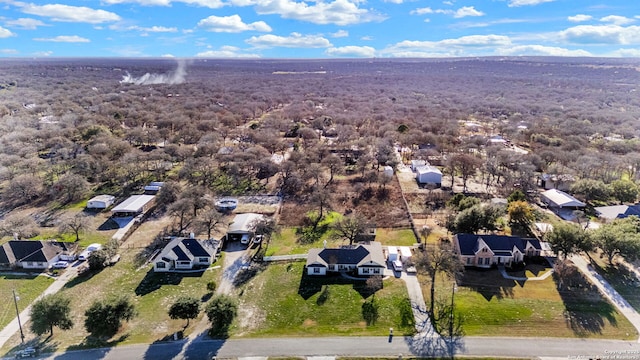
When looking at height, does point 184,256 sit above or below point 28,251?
below

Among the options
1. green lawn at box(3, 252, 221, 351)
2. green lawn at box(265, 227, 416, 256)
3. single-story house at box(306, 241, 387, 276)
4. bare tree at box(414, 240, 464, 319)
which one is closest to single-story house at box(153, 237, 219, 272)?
green lawn at box(3, 252, 221, 351)

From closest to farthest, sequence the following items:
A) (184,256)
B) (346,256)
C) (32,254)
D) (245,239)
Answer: (346,256) < (184,256) < (32,254) < (245,239)

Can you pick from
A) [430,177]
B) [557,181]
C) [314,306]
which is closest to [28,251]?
[314,306]

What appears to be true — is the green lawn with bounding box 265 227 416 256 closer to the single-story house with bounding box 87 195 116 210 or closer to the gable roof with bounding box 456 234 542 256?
the gable roof with bounding box 456 234 542 256

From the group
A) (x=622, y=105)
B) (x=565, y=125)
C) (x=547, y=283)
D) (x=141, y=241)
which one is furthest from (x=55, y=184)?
(x=622, y=105)

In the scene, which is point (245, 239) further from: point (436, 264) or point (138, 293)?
point (436, 264)

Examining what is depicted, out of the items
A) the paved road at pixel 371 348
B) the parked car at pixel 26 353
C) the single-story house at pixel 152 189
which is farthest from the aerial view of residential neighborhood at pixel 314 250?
the single-story house at pixel 152 189
